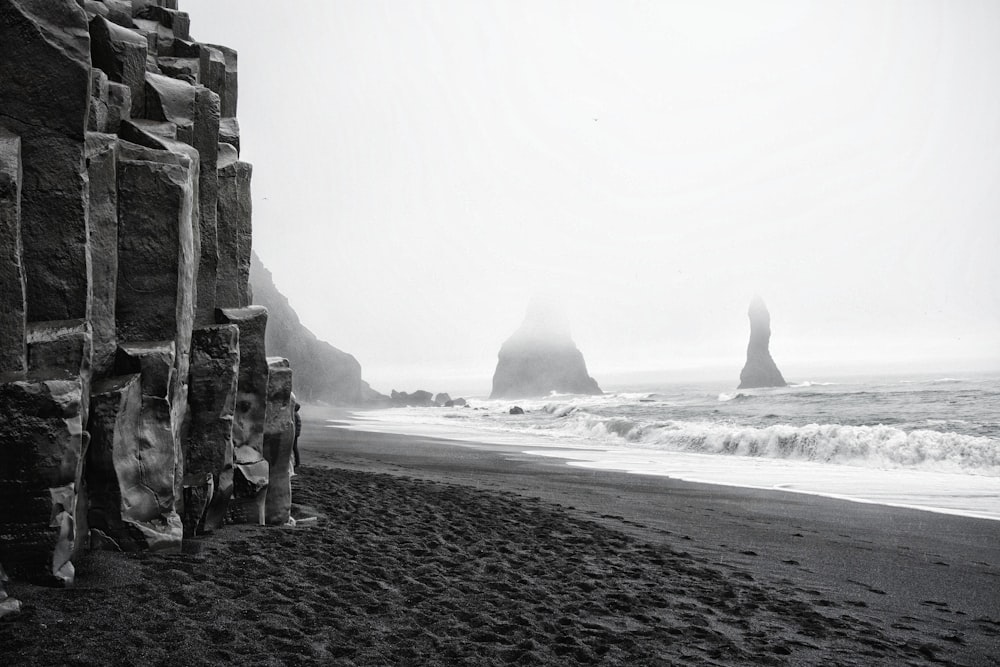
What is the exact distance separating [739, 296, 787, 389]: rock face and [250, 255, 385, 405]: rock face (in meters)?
35.8

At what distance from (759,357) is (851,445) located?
4680cm

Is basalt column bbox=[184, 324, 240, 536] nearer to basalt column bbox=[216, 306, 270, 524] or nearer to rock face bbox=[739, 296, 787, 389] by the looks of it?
basalt column bbox=[216, 306, 270, 524]

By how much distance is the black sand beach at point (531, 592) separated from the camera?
388cm

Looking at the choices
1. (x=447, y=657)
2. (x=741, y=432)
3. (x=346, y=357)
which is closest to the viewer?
(x=447, y=657)

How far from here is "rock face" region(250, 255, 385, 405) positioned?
172 feet

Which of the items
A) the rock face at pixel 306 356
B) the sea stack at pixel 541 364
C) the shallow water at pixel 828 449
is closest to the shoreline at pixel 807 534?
the shallow water at pixel 828 449

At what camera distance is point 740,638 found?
4.49 metres

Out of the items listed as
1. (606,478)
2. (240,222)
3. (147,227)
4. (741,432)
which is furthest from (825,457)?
(147,227)

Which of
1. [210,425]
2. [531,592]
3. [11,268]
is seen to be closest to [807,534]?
[531,592]

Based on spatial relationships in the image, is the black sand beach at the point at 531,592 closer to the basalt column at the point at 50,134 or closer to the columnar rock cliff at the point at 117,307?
the columnar rock cliff at the point at 117,307

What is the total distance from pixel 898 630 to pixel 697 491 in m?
6.49

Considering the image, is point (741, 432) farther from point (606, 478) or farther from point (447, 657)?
point (447, 657)

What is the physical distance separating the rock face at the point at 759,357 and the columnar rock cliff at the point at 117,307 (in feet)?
195

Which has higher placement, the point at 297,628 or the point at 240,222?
the point at 240,222
